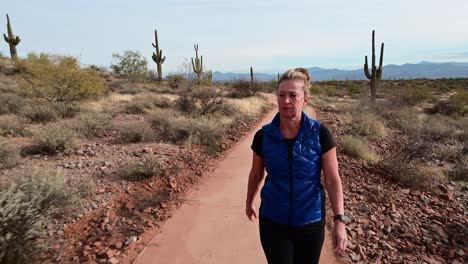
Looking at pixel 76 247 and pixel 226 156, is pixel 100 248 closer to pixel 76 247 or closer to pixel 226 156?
pixel 76 247

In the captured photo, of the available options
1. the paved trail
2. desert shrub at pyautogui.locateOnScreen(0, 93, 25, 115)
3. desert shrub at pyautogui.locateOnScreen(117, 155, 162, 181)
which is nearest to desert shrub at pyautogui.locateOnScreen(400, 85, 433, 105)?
the paved trail

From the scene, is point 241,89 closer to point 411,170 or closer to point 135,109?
point 135,109

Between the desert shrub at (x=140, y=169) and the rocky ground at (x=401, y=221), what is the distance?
132 inches

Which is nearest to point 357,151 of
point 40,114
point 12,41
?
point 40,114

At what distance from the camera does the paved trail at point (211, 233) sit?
3947mm

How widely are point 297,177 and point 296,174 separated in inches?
1.0

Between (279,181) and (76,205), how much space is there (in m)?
3.36

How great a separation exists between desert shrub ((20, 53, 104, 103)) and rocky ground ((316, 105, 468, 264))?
1101cm

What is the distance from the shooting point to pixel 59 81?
43.7ft

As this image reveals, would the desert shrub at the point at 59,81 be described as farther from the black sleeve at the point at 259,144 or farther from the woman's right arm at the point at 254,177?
the black sleeve at the point at 259,144

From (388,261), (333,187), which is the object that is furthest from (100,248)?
(388,261)

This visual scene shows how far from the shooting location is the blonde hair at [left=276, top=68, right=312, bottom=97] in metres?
2.35

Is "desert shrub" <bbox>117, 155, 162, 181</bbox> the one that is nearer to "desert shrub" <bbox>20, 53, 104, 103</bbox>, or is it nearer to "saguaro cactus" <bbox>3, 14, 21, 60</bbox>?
"desert shrub" <bbox>20, 53, 104, 103</bbox>

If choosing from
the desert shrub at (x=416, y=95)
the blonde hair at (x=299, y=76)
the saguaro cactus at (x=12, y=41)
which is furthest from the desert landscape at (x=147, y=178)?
the saguaro cactus at (x=12, y=41)
